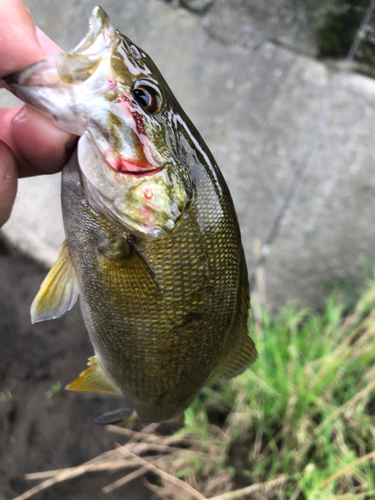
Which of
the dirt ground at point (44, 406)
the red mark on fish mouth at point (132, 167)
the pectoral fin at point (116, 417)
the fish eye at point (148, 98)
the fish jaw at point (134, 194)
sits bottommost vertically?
the dirt ground at point (44, 406)

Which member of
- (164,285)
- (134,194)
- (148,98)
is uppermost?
(148,98)

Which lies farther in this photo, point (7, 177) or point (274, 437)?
point (274, 437)

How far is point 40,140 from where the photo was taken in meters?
0.52

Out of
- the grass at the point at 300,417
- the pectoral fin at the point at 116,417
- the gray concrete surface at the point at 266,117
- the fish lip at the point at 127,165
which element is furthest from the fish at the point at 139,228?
the gray concrete surface at the point at 266,117

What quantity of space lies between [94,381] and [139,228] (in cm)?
46

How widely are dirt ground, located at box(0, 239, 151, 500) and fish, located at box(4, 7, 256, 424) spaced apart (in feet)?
2.81

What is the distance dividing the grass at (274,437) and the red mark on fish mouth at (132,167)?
3.85ft

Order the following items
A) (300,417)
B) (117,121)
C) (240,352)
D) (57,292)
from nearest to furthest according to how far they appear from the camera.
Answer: (117,121)
(57,292)
(240,352)
(300,417)

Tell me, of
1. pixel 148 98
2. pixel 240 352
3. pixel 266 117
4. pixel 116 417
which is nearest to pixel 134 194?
pixel 148 98

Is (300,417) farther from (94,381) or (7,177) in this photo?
(7,177)

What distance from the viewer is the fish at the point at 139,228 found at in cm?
48

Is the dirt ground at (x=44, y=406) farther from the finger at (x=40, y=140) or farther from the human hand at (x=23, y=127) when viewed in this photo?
the finger at (x=40, y=140)

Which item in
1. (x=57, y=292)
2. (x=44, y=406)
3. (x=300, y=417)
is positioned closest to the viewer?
(x=57, y=292)

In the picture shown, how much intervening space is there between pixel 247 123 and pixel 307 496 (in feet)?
5.03
